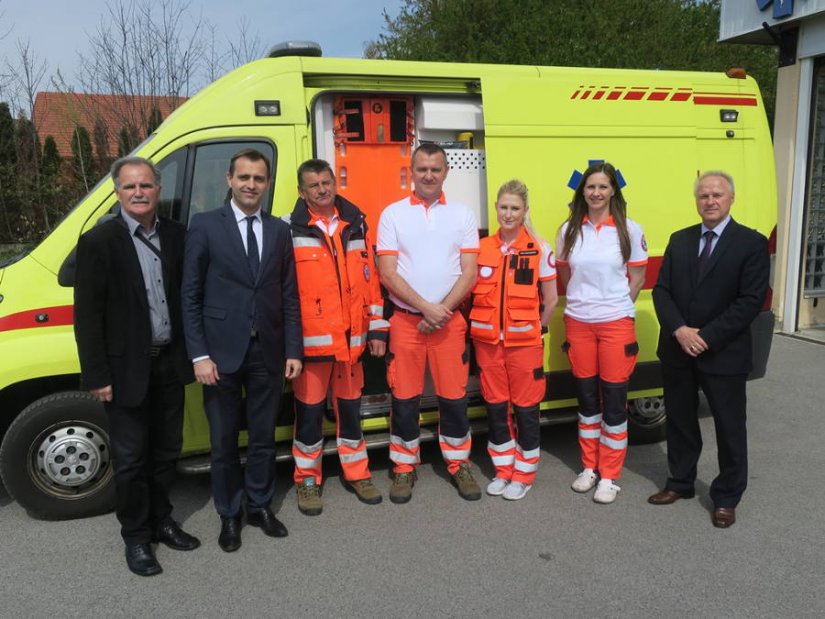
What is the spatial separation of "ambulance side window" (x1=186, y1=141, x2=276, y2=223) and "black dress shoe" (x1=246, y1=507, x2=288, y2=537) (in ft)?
5.31

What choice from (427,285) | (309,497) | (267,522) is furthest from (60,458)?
(427,285)

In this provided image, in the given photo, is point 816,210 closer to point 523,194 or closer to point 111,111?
point 523,194

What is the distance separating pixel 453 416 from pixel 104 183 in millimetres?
2289

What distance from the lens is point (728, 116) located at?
437 cm

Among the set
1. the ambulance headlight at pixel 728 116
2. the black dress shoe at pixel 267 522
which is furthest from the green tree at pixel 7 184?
the ambulance headlight at pixel 728 116

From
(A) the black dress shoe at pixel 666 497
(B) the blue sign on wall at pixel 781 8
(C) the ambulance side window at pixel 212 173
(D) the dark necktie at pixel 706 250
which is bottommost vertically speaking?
(A) the black dress shoe at pixel 666 497

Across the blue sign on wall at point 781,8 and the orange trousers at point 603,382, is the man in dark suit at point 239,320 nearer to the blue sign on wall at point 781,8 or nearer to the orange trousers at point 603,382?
the orange trousers at point 603,382

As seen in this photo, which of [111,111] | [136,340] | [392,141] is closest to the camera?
[136,340]

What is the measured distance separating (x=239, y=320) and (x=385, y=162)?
5.13 ft

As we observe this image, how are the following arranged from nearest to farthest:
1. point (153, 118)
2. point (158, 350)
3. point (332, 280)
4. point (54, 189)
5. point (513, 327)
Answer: point (158, 350) < point (332, 280) < point (513, 327) < point (153, 118) < point (54, 189)

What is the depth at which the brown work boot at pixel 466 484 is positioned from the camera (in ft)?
12.3

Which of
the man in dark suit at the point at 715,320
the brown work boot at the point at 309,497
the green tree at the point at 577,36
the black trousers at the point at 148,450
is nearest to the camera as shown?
the black trousers at the point at 148,450

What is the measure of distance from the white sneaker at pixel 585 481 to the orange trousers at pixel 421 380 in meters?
0.68

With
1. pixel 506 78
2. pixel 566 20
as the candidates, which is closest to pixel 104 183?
pixel 506 78
